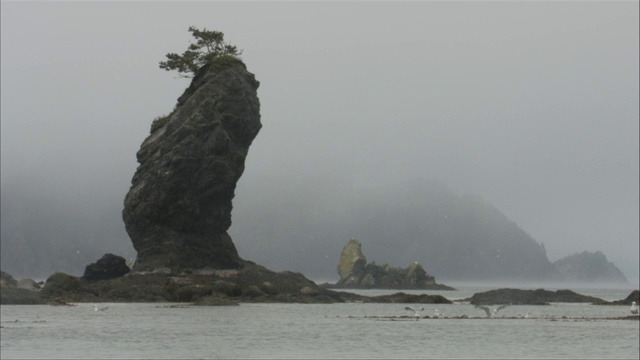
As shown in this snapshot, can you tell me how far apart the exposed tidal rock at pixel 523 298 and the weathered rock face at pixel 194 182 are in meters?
35.6

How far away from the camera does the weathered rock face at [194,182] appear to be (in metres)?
126

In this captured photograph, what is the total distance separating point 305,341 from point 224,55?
246ft

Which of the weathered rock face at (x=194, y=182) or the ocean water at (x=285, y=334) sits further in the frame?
the weathered rock face at (x=194, y=182)

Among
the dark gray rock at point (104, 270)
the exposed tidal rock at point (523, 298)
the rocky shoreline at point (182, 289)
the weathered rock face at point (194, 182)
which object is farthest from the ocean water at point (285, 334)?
the exposed tidal rock at point (523, 298)

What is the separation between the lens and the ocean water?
194ft

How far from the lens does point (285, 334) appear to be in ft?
241

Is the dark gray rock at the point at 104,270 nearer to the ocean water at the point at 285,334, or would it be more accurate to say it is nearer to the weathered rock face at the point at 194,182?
the weathered rock face at the point at 194,182

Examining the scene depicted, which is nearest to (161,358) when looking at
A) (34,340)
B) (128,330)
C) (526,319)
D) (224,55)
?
(34,340)

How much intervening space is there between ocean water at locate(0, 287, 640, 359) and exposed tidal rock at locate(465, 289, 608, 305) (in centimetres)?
3560

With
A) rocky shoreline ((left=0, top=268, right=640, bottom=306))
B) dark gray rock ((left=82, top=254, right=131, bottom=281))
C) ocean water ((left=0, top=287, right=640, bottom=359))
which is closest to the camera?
ocean water ((left=0, top=287, right=640, bottom=359))

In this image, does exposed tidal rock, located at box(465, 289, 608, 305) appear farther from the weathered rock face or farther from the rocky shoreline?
the weathered rock face

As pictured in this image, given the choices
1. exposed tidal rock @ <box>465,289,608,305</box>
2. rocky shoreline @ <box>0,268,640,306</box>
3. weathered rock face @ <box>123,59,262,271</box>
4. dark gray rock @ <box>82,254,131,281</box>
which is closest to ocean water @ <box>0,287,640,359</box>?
rocky shoreline @ <box>0,268,640,306</box>

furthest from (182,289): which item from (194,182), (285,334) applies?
(285,334)

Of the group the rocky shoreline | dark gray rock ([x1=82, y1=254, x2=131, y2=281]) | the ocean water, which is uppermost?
dark gray rock ([x1=82, y1=254, x2=131, y2=281])
